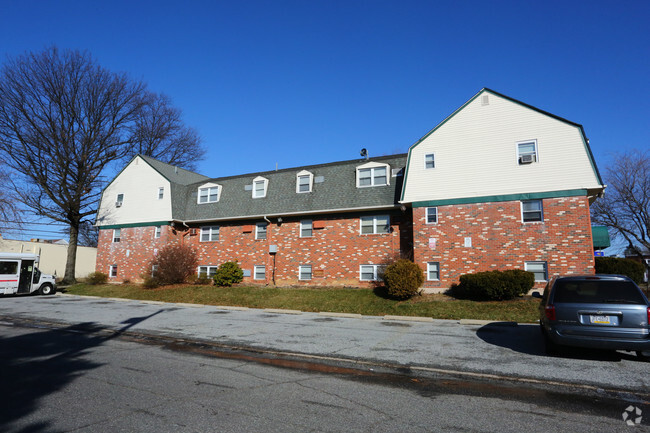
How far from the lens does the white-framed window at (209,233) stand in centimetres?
2605

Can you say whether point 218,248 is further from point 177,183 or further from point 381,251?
point 381,251

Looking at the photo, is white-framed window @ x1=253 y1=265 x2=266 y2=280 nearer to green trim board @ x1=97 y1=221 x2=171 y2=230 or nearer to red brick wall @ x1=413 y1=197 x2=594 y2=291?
green trim board @ x1=97 y1=221 x2=171 y2=230

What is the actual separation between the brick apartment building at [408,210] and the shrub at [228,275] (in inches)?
31.6

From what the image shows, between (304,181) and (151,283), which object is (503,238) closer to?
(304,181)

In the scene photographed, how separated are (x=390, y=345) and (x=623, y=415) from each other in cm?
489

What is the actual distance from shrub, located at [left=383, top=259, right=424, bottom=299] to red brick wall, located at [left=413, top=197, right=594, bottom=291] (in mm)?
1301

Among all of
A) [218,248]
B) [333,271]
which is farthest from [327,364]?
[218,248]

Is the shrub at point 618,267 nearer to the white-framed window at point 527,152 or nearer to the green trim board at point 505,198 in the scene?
the green trim board at point 505,198

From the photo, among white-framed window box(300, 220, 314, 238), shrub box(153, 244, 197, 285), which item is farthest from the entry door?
white-framed window box(300, 220, 314, 238)

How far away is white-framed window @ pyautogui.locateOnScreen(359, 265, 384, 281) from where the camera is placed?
2005cm

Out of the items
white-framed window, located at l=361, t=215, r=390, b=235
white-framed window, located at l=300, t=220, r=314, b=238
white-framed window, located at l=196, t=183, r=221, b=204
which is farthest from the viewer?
white-framed window, located at l=196, t=183, r=221, b=204

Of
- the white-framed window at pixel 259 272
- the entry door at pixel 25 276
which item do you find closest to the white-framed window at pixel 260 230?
the white-framed window at pixel 259 272

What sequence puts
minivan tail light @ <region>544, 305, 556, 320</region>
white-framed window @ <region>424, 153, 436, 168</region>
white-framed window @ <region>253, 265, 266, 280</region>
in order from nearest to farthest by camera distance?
1. minivan tail light @ <region>544, 305, 556, 320</region>
2. white-framed window @ <region>424, 153, 436, 168</region>
3. white-framed window @ <region>253, 265, 266, 280</region>

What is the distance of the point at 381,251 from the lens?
66.4 feet
